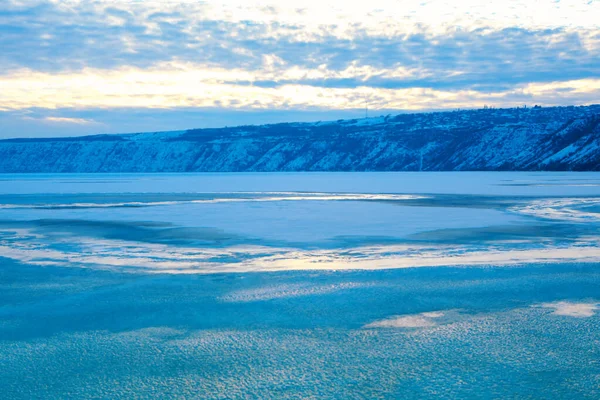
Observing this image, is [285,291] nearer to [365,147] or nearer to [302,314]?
[302,314]

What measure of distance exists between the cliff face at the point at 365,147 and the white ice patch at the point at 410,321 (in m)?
86.9

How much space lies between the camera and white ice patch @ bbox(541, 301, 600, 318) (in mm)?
7281

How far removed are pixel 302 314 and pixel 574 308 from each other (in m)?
3.23

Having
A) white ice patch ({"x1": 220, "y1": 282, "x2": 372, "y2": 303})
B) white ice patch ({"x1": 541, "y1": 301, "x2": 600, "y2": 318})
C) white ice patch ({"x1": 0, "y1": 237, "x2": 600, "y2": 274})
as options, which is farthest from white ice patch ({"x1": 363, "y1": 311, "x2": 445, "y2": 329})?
white ice patch ({"x1": 0, "y1": 237, "x2": 600, "y2": 274})

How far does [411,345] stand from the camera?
616 cm

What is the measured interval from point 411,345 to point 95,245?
9187 mm

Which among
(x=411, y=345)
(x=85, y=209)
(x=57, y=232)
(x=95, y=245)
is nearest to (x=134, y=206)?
(x=85, y=209)

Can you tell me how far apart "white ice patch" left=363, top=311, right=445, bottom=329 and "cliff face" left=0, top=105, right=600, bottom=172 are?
86.9 metres

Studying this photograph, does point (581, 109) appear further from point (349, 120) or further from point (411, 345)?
point (411, 345)

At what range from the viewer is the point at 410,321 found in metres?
7.07

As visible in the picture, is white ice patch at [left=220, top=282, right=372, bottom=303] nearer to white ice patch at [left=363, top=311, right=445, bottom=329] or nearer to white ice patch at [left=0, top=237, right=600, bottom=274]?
white ice patch at [left=0, top=237, right=600, bottom=274]

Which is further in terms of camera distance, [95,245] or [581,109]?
[581,109]

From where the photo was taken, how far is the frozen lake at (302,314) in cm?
526

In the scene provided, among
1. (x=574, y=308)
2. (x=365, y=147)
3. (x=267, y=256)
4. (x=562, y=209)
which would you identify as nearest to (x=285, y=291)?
(x=267, y=256)
